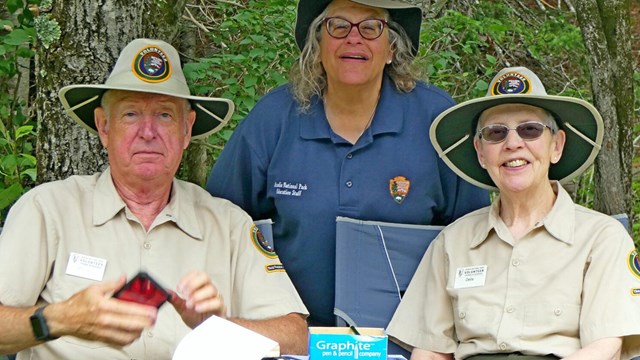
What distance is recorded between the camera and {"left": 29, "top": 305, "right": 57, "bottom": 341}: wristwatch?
2766 millimetres

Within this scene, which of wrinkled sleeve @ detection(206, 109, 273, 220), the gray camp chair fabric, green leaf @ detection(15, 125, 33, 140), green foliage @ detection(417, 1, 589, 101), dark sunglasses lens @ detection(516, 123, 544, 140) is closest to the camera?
dark sunglasses lens @ detection(516, 123, 544, 140)

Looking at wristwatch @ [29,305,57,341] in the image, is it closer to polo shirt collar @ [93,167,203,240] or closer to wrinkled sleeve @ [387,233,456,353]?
polo shirt collar @ [93,167,203,240]

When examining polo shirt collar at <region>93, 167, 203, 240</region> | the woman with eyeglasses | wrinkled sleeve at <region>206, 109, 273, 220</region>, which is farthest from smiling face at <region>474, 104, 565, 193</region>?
polo shirt collar at <region>93, 167, 203, 240</region>

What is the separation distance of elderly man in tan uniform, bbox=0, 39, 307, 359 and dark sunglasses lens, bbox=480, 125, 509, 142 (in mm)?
925

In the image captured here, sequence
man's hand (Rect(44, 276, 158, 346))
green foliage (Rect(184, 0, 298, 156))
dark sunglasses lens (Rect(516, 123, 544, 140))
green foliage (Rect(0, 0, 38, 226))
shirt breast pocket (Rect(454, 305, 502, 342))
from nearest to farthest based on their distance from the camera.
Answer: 1. man's hand (Rect(44, 276, 158, 346))
2. shirt breast pocket (Rect(454, 305, 502, 342))
3. dark sunglasses lens (Rect(516, 123, 544, 140))
4. green foliage (Rect(0, 0, 38, 226))
5. green foliage (Rect(184, 0, 298, 156))

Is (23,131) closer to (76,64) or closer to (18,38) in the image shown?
(18,38)

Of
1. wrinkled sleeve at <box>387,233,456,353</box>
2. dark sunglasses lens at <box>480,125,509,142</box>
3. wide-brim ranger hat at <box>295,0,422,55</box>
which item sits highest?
wide-brim ranger hat at <box>295,0,422,55</box>

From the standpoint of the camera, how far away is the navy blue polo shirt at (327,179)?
377 centimetres

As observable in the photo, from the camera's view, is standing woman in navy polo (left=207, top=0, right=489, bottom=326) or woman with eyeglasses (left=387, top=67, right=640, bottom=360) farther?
standing woman in navy polo (left=207, top=0, right=489, bottom=326)

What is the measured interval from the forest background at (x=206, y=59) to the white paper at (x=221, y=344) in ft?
5.50

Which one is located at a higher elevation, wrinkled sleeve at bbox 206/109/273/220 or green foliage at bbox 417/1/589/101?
green foliage at bbox 417/1/589/101

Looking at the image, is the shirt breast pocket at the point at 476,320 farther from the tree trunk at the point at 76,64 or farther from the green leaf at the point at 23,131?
the green leaf at the point at 23,131

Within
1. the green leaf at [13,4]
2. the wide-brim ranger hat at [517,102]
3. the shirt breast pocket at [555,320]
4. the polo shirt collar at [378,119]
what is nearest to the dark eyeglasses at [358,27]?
the polo shirt collar at [378,119]

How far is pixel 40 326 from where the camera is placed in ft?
9.11
